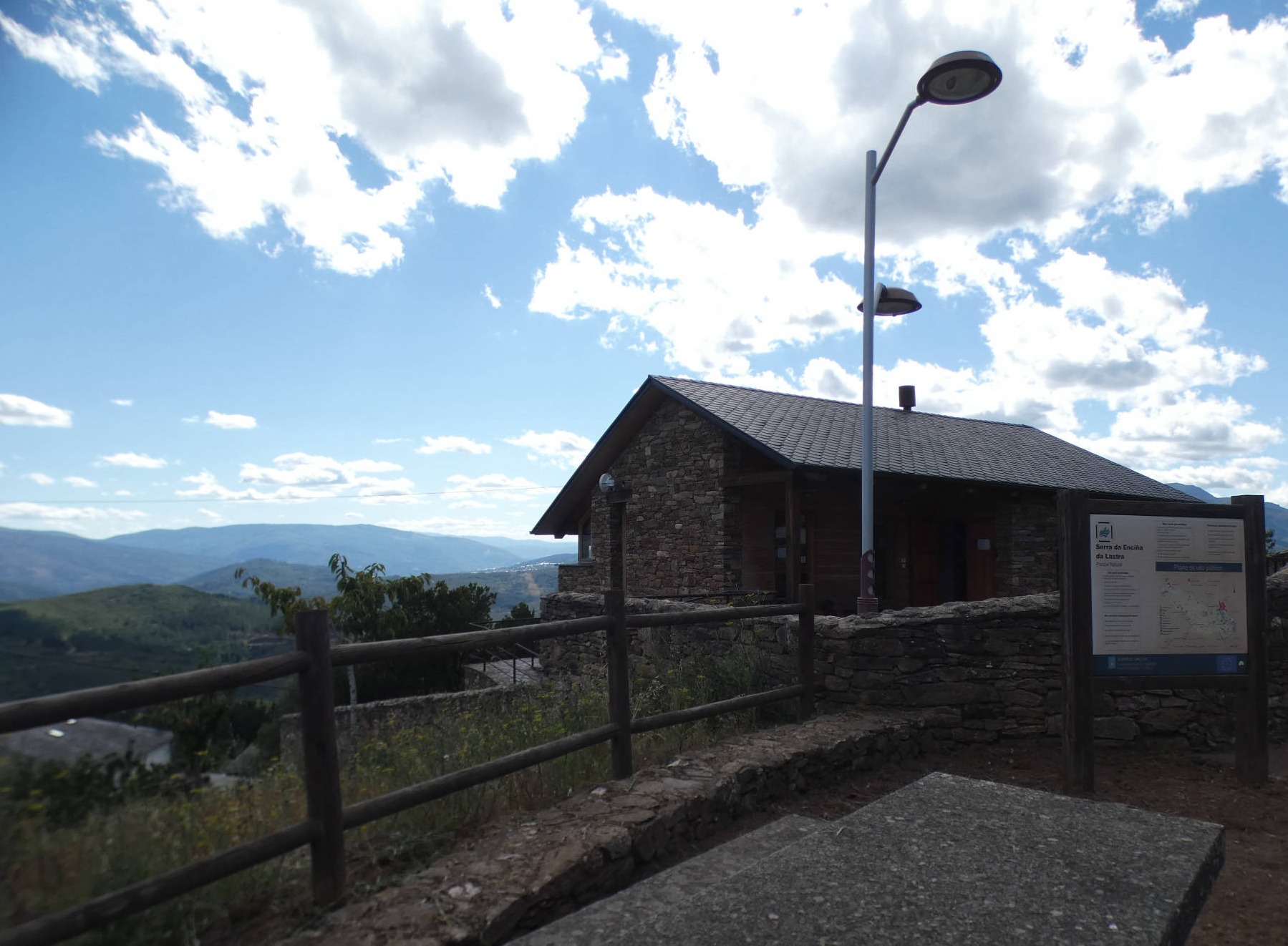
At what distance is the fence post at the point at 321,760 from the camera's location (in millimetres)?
3066

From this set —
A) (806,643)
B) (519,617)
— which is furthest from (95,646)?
(519,617)

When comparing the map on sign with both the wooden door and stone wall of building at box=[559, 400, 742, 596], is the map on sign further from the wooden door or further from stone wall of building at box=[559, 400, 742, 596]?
the wooden door

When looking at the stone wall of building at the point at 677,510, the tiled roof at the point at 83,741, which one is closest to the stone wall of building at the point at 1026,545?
the stone wall of building at the point at 677,510

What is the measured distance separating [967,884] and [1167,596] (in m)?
3.44

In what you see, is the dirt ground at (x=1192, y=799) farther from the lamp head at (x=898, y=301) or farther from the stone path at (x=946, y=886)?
the lamp head at (x=898, y=301)

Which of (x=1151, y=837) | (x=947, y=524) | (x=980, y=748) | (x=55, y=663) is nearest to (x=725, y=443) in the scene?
(x=947, y=524)

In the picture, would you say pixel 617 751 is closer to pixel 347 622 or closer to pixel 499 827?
pixel 499 827

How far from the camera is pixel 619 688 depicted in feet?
15.0

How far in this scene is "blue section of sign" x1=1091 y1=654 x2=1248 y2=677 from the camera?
5250 millimetres

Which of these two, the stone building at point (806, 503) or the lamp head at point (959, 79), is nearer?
the lamp head at point (959, 79)

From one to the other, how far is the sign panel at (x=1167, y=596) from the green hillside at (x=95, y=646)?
192 inches

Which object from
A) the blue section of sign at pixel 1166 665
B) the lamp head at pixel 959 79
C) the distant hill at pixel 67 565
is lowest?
the distant hill at pixel 67 565

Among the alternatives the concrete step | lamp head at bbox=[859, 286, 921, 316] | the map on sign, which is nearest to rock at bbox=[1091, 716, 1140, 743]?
the map on sign

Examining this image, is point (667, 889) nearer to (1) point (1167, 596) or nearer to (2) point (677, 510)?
(1) point (1167, 596)
